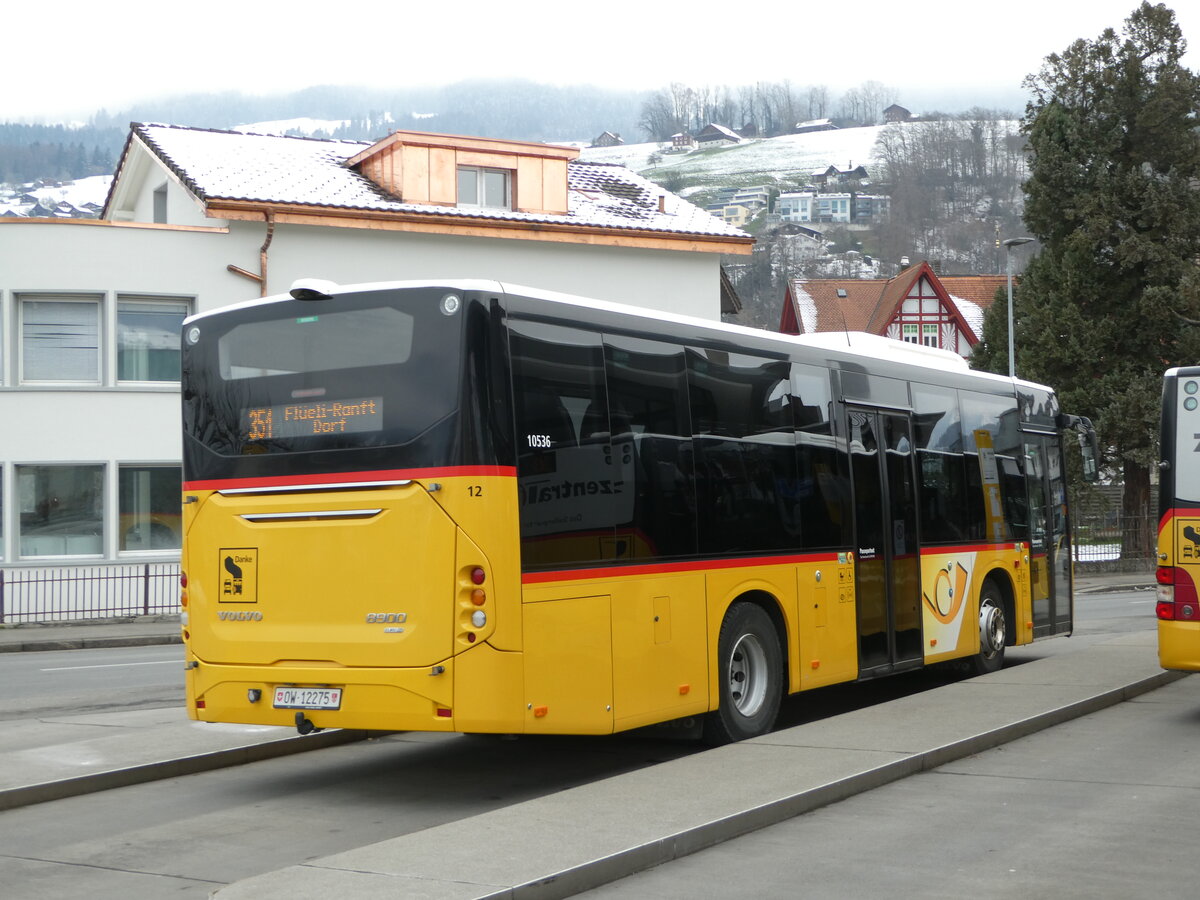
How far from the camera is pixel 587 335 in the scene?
9.38 m

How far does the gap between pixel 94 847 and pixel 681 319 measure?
5053 millimetres

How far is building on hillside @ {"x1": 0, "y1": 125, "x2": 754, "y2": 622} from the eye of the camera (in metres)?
27.5

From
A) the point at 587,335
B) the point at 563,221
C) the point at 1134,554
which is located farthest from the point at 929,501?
the point at 1134,554

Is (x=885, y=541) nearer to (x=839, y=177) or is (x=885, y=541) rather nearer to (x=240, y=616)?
(x=240, y=616)

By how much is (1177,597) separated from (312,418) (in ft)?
23.0

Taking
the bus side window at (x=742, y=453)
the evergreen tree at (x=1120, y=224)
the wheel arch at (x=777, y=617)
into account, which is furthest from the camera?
the evergreen tree at (x=1120, y=224)

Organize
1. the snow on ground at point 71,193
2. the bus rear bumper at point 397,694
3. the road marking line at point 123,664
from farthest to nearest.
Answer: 1. the snow on ground at point 71,193
2. the road marking line at point 123,664
3. the bus rear bumper at point 397,694

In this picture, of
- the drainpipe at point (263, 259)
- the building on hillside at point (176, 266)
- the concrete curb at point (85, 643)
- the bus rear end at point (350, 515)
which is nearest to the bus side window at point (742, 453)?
the bus rear end at point (350, 515)

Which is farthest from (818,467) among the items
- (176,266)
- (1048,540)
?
(176,266)

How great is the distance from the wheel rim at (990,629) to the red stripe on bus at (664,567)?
356 cm

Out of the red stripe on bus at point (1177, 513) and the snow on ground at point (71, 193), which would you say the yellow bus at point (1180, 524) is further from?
the snow on ground at point (71, 193)

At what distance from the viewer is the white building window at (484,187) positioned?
3362cm

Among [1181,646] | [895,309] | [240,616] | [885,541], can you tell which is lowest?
[1181,646]

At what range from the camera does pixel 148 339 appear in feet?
93.4
